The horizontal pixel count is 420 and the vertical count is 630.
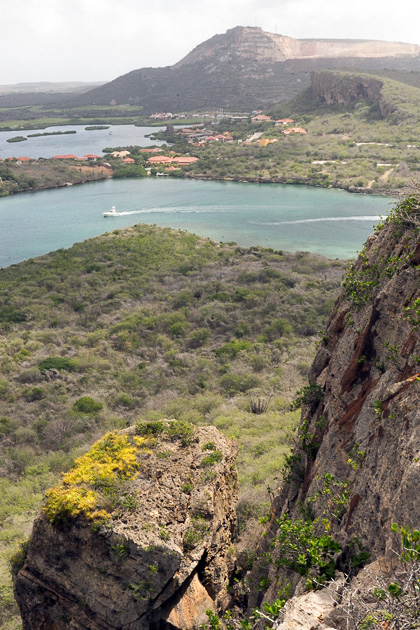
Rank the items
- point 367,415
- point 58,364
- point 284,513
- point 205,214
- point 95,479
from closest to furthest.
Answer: point 367,415, point 284,513, point 95,479, point 58,364, point 205,214

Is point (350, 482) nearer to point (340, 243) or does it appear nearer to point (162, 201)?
point (340, 243)

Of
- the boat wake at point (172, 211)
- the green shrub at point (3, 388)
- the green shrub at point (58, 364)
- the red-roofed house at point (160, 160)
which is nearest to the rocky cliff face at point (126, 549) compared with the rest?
the green shrub at point (3, 388)

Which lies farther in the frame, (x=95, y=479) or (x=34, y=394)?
(x=34, y=394)

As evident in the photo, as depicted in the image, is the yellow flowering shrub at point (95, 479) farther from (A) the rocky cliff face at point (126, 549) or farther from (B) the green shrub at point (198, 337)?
(B) the green shrub at point (198, 337)

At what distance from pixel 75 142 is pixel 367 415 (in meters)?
132

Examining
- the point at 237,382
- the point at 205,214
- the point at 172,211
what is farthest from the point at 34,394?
the point at 172,211

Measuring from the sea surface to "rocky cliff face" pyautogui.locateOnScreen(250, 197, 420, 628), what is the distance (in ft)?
335

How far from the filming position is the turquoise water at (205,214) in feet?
157

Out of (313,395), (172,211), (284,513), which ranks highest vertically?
(172,211)

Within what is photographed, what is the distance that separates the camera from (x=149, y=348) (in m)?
24.0

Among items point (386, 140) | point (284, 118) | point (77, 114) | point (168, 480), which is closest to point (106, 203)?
point (386, 140)

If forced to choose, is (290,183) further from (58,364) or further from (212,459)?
(212,459)

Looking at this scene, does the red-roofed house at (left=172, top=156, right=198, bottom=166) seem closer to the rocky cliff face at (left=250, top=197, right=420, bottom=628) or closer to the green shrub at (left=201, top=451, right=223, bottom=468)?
the rocky cliff face at (left=250, top=197, right=420, bottom=628)

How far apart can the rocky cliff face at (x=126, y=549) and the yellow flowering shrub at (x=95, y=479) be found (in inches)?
0.7
